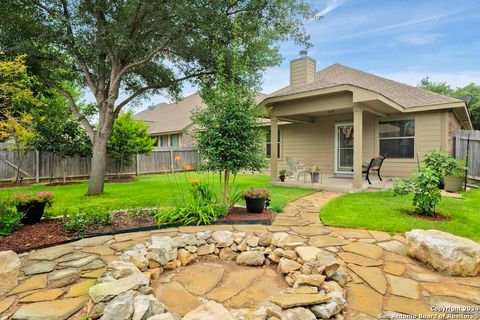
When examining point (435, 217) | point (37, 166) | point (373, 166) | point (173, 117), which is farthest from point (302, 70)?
point (173, 117)

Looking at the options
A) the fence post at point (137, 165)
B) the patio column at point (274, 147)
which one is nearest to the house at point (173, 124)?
the fence post at point (137, 165)

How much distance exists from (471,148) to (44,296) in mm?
11478

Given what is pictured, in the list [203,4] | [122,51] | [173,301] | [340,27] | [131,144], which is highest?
[340,27]

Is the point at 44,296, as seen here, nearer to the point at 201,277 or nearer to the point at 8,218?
the point at 201,277

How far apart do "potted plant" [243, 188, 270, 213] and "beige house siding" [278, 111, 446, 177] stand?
21.1 feet

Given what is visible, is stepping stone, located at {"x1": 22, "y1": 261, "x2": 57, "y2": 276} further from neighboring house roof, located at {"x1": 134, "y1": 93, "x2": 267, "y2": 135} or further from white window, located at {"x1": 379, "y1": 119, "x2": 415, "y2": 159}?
neighboring house roof, located at {"x1": 134, "y1": 93, "x2": 267, "y2": 135}

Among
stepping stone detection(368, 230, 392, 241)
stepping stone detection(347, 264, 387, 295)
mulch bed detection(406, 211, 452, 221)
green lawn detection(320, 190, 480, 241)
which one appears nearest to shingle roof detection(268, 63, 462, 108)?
green lawn detection(320, 190, 480, 241)

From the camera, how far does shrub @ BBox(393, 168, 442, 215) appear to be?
4371 millimetres

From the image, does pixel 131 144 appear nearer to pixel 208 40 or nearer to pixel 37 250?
pixel 208 40

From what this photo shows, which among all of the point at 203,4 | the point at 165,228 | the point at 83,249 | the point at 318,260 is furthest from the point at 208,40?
the point at 318,260

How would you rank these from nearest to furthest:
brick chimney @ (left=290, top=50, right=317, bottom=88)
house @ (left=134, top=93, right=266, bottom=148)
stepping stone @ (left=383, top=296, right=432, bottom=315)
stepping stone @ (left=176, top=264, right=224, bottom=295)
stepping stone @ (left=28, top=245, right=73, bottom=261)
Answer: stepping stone @ (left=383, top=296, right=432, bottom=315) < stepping stone @ (left=176, top=264, right=224, bottom=295) < stepping stone @ (left=28, top=245, right=73, bottom=261) < brick chimney @ (left=290, top=50, right=317, bottom=88) < house @ (left=134, top=93, right=266, bottom=148)

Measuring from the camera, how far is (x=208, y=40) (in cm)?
750

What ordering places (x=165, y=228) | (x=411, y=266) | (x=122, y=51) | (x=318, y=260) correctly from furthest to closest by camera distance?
(x=122, y=51) < (x=165, y=228) < (x=411, y=266) < (x=318, y=260)

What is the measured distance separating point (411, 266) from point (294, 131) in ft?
30.2
